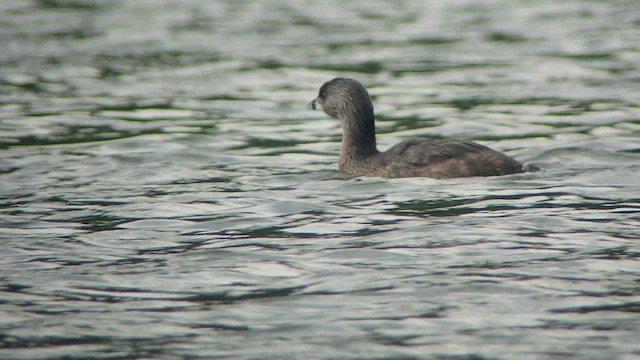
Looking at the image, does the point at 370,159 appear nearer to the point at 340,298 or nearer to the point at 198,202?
the point at 198,202

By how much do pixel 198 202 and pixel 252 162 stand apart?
229 cm

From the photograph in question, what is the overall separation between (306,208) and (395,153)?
1.64 meters

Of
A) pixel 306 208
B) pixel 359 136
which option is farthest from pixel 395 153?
pixel 306 208

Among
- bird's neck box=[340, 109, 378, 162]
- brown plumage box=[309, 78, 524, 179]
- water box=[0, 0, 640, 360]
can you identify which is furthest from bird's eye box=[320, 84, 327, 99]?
water box=[0, 0, 640, 360]

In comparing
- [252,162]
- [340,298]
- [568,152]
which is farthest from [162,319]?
[568,152]

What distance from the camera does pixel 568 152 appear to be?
13.0 m

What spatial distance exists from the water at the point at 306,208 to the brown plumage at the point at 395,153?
176mm

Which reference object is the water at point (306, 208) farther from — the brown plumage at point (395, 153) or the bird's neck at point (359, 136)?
the bird's neck at point (359, 136)

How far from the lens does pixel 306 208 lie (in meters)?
10.6

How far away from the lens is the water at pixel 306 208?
284 inches

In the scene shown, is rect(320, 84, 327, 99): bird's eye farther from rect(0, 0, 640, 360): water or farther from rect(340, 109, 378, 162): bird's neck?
rect(0, 0, 640, 360): water

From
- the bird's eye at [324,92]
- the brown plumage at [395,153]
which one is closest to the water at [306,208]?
the brown plumage at [395,153]

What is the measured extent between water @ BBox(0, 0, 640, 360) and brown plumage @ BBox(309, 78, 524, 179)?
18 cm

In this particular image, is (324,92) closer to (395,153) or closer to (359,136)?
(359,136)
